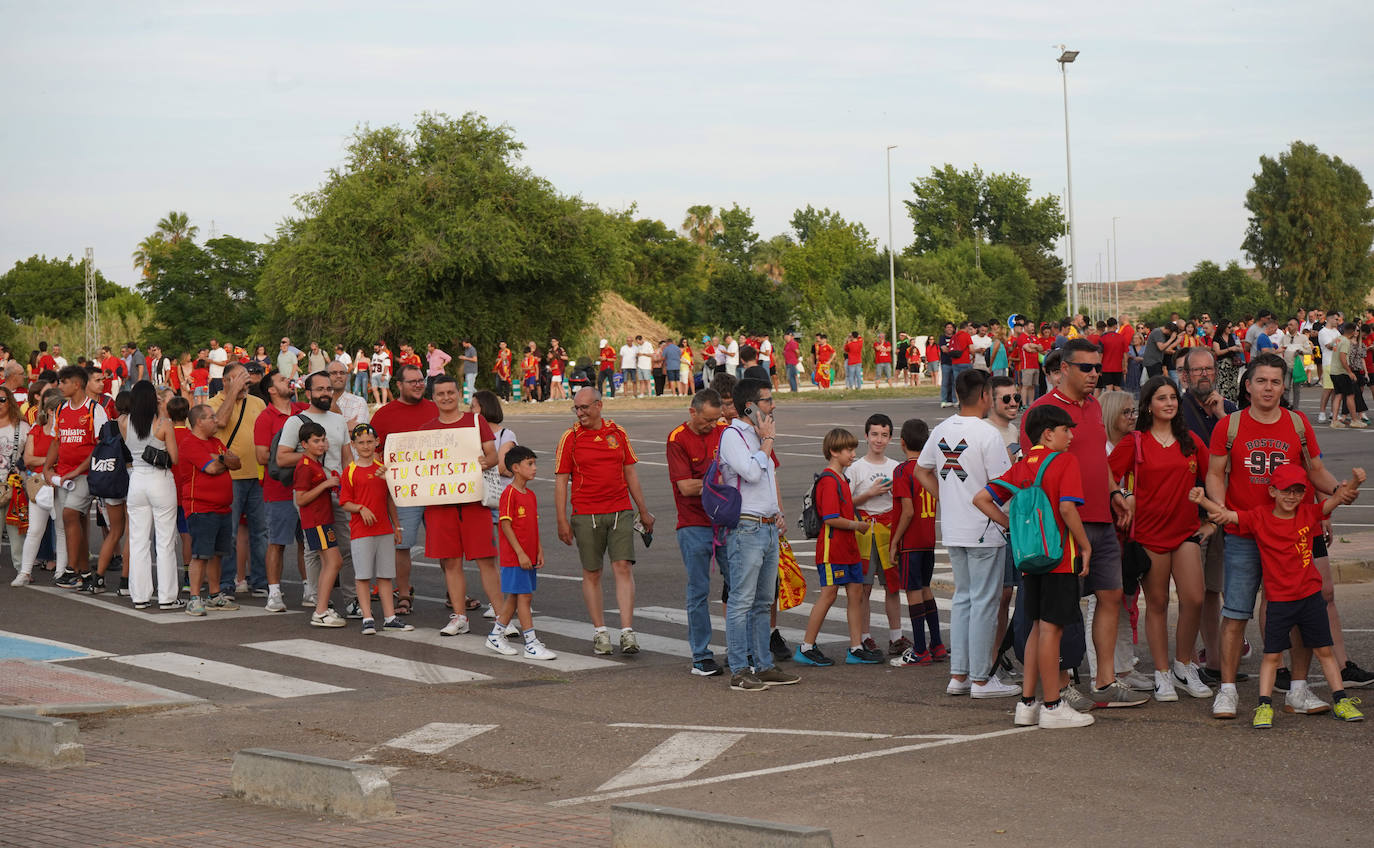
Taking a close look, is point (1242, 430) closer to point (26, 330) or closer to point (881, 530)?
point (881, 530)

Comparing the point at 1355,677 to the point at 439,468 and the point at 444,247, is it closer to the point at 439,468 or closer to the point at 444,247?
the point at 439,468

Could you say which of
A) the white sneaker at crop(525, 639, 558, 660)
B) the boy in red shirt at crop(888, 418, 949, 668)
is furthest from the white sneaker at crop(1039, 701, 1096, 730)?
the white sneaker at crop(525, 639, 558, 660)

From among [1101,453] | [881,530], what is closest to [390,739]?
[881,530]

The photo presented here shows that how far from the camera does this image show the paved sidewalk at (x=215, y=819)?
20.6 feet

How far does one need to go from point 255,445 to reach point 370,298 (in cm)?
4272

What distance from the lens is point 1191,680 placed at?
28.5ft

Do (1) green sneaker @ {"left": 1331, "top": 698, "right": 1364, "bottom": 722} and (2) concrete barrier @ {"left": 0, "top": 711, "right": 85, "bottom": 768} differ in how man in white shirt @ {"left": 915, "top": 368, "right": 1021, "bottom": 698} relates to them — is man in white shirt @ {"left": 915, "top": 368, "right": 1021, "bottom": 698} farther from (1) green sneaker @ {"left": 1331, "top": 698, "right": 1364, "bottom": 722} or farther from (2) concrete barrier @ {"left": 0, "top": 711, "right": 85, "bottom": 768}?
(2) concrete barrier @ {"left": 0, "top": 711, "right": 85, "bottom": 768}

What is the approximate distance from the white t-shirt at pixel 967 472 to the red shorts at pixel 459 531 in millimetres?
4122

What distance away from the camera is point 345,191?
55.5 m

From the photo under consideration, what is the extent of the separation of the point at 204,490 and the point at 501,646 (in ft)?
11.1

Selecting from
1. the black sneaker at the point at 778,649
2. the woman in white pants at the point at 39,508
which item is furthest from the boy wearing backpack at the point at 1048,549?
the woman in white pants at the point at 39,508

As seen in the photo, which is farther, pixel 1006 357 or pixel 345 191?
pixel 345 191

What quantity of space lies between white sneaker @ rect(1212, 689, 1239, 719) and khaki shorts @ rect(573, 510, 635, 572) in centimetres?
419

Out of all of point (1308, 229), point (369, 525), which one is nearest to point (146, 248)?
point (1308, 229)
